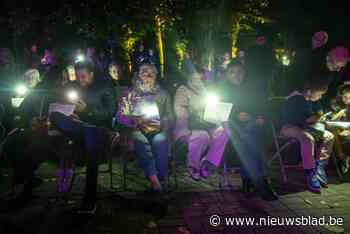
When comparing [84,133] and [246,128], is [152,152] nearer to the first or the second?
[84,133]

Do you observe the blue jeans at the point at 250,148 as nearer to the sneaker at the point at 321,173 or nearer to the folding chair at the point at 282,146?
the folding chair at the point at 282,146

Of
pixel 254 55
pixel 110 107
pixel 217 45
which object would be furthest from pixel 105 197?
pixel 217 45

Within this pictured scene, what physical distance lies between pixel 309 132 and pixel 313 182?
0.77 m

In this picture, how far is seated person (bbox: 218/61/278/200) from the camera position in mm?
4598

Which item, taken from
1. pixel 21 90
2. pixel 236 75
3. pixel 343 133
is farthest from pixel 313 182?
pixel 21 90

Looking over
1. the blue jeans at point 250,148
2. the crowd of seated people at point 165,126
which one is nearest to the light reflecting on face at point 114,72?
the crowd of seated people at point 165,126

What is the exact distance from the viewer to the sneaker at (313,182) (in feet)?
15.5

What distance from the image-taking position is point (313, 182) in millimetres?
4781

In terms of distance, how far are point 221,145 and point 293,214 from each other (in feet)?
4.76

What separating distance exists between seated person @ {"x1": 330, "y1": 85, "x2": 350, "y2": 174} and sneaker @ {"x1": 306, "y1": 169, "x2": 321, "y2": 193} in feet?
3.01

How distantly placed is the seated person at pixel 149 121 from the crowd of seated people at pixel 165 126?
14 millimetres

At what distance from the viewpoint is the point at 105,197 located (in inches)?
177

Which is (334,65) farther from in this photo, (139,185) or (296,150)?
(139,185)

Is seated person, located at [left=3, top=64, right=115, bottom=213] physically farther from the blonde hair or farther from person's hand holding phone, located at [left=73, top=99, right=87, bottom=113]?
the blonde hair
